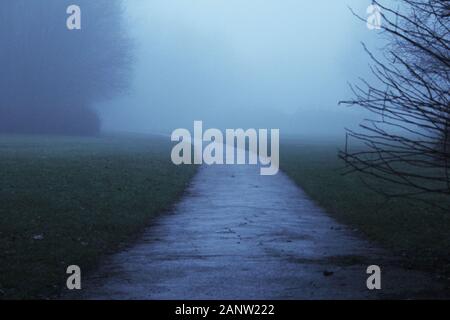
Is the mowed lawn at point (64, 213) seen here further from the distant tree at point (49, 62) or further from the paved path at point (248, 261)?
the distant tree at point (49, 62)

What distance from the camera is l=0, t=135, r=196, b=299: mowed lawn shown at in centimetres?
878

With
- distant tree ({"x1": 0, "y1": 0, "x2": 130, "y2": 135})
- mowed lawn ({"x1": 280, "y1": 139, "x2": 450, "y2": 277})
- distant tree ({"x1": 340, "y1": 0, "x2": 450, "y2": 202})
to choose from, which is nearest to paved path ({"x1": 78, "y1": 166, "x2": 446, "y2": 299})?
mowed lawn ({"x1": 280, "y1": 139, "x2": 450, "y2": 277})

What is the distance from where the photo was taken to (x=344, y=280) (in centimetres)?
834

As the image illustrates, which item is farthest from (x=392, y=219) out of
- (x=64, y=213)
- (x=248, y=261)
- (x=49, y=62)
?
(x=49, y=62)

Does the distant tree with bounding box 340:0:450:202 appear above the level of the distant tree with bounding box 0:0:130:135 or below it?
below

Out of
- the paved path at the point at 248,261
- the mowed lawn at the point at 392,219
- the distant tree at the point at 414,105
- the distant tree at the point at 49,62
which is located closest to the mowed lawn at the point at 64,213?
the paved path at the point at 248,261

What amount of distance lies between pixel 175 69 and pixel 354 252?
11754 cm

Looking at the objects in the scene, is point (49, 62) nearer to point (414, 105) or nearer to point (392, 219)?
point (392, 219)

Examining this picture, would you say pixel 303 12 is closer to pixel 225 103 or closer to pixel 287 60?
pixel 287 60

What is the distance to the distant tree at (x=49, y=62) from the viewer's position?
58000mm

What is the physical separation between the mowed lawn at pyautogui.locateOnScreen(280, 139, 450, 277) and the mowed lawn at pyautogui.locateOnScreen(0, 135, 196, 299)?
4.00m

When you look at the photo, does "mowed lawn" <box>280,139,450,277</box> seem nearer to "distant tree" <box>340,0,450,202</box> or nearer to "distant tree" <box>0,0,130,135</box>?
"distant tree" <box>340,0,450,202</box>

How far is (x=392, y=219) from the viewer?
45.5ft

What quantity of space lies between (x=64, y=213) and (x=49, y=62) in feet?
156
